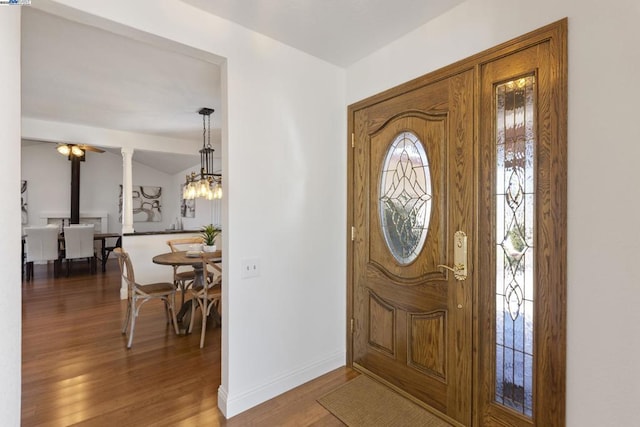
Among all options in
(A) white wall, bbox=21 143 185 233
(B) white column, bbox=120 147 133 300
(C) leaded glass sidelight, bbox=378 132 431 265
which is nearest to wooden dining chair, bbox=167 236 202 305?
(B) white column, bbox=120 147 133 300

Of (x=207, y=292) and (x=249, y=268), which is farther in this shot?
(x=207, y=292)

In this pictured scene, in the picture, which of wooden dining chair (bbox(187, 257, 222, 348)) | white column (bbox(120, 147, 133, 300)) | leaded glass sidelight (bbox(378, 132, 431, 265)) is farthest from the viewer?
white column (bbox(120, 147, 133, 300))

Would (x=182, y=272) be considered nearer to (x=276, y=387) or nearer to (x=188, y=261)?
(x=188, y=261)

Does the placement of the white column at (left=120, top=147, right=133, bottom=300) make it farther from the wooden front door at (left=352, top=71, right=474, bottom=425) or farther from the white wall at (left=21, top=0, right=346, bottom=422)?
the wooden front door at (left=352, top=71, right=474, bottom=425)

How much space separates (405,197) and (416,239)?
313 millimetres

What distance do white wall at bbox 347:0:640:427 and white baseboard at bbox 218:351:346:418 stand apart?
1572 mm

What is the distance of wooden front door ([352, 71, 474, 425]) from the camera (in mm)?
1805

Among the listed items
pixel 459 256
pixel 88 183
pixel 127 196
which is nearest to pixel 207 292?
pixel 459 256

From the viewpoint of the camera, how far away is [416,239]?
2.07 meters

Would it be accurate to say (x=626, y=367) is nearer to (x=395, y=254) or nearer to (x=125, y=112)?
(x=395, y=254)

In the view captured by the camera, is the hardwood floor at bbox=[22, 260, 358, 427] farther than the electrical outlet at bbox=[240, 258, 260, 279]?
No
